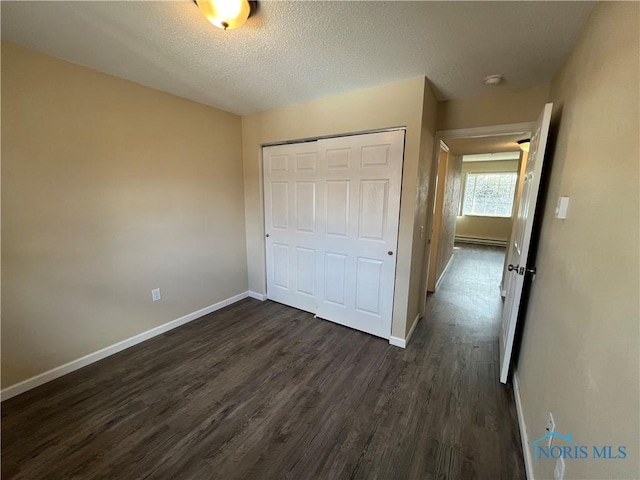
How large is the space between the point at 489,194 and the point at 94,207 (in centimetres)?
855

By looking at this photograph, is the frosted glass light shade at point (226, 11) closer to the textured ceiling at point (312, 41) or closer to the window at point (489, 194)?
the textured ceiling at point (312, 41)

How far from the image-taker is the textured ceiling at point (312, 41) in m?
1.32

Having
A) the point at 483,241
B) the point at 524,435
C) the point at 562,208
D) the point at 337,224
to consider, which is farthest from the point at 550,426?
the point at 483,241

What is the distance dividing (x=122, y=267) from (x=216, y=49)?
75.9 inches

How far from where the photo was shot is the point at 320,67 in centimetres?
191

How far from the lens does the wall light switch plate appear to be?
131 centimetres

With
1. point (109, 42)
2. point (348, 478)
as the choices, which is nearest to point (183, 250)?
point (109, 42)

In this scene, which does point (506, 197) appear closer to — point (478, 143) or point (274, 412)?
point (478, 143)

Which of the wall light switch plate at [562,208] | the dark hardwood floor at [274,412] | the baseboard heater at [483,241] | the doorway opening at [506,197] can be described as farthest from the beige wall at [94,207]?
the baseboard heater at [483,241]

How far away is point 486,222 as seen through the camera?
7.45 metres

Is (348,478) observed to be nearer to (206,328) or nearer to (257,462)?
(257,462)

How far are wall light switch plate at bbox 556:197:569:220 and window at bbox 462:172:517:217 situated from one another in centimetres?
685

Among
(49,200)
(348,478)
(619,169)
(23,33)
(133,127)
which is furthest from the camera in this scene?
(133,127)

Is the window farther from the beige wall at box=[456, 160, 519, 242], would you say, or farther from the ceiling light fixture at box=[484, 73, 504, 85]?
the ceiling light fixture at box=[484, 73, 504, 85]
